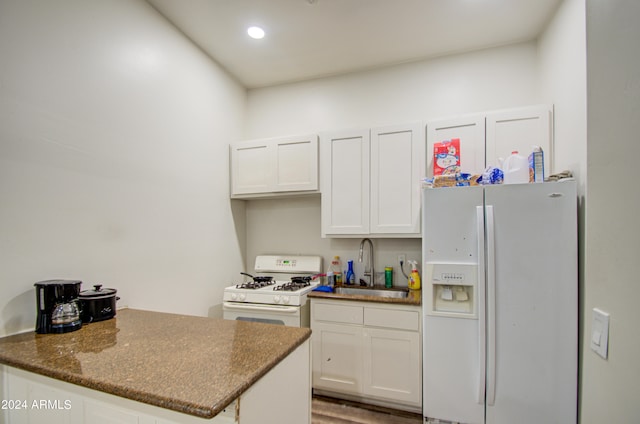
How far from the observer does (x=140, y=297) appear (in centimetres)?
200

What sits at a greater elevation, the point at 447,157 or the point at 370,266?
the point at 447,157

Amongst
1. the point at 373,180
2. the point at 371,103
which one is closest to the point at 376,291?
the point at 373,180

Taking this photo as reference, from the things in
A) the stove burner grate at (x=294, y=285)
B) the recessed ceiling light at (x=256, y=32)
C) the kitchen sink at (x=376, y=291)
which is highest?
the recessed ceiling light at (x=256, y=32)

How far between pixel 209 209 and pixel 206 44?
4.83 feet

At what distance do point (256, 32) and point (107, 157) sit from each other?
1.51 meters

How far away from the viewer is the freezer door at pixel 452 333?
1.81 m

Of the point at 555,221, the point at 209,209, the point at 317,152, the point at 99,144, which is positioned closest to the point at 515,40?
the point at 555,221

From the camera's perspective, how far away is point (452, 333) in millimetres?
1863

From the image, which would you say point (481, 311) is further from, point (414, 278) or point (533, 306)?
point (414, 278)

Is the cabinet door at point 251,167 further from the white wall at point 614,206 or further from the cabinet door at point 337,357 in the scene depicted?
the white wall at point 614,206

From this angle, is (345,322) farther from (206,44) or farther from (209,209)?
(206,44)

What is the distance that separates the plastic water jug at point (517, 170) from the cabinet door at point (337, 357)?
1.54 metres

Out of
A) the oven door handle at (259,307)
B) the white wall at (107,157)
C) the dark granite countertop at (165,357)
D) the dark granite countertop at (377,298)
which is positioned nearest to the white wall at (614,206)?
the dark granite countertop at (165,357)

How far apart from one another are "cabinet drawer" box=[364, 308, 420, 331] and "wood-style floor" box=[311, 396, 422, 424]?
2.18 feet
